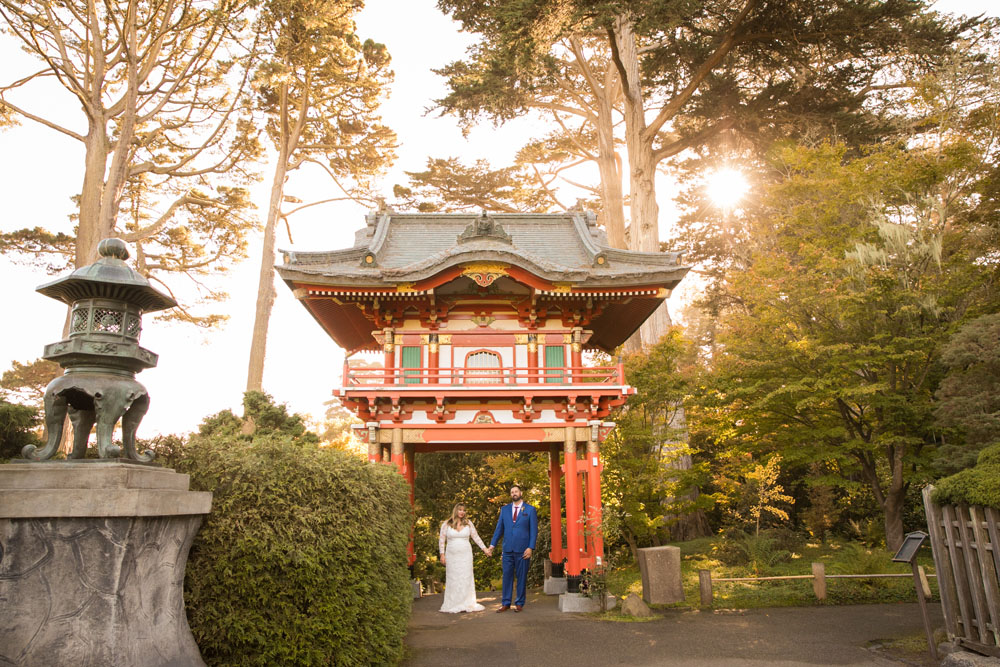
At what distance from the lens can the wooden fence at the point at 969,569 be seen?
6.16 meters

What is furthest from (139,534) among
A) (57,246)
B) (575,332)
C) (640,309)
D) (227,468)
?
(57,246)

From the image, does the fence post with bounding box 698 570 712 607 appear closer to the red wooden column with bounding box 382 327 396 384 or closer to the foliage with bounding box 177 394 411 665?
the foliage with bounding box 177 394 411 665

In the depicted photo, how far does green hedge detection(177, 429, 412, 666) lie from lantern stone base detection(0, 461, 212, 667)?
0.65 m

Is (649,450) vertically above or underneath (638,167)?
underneath

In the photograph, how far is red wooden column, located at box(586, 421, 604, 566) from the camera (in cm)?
1205

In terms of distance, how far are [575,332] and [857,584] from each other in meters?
7.32

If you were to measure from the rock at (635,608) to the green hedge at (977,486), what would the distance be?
5278mm

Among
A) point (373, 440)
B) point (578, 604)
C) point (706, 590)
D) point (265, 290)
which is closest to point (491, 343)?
point (373, 440)

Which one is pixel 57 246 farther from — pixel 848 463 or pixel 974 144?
pixel 974 144

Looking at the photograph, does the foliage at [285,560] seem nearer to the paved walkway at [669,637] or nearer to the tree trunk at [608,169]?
the paved walkway at [669,637]

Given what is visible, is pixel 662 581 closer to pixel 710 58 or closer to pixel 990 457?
pixel 990 457

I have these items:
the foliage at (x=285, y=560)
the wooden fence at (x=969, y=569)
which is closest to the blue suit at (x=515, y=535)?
the foliage at (x=285, y=560)

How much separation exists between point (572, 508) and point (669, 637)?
366cm

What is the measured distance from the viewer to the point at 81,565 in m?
4.64
